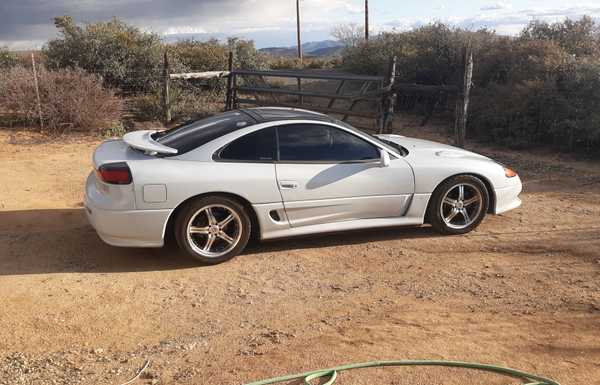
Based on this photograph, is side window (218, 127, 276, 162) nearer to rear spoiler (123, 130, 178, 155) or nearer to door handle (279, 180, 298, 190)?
door handle (279, 180, 298, 190)

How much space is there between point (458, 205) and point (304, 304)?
2468 mm

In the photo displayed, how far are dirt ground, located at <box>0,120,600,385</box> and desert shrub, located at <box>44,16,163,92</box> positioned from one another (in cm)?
1008

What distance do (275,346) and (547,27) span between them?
46.5ft

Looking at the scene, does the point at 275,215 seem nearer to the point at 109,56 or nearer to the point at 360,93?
the point at 360,93

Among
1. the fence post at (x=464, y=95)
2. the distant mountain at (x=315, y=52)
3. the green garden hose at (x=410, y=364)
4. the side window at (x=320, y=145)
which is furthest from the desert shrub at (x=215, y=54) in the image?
the green garden hose at (x=410, y=364)

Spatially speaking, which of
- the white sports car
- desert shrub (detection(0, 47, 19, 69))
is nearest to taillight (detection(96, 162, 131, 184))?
the white sports car

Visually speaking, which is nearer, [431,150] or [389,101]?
[431,150]

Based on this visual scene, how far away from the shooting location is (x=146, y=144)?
18.7 ft

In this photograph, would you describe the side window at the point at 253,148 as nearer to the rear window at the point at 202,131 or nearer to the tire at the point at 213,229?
the rear window at the point at 202,131

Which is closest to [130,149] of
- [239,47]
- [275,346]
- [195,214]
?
[195,214]

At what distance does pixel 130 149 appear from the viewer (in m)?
5.77

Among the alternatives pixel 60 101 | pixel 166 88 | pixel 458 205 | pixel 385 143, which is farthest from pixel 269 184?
pixel 166 88

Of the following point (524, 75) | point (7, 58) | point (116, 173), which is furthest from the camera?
point (7, 58)

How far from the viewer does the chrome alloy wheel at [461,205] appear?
6.38 m
